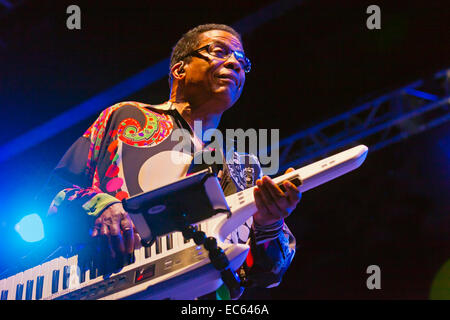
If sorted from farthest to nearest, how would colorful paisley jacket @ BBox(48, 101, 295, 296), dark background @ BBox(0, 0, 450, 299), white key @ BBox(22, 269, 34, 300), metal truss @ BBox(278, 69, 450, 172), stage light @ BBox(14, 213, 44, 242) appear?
metal truss @ BBox(278, 69, 450, 172)
dark background @ BBox(0, 0, 450, 299)
stage light @ BBox(14, 213, 44, 242)
colorful paisley jacket @ BBox(48, 101, 295, 296)
white key @ BBox(22, 269, 34, 300)

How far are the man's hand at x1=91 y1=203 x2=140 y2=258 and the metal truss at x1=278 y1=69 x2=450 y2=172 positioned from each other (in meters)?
4.53

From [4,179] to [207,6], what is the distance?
2218 millimetres

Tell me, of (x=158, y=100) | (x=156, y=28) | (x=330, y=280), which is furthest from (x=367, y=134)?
(x=156, y=28)

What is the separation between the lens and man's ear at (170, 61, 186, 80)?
253 centimetres

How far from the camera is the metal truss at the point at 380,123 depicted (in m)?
5.78

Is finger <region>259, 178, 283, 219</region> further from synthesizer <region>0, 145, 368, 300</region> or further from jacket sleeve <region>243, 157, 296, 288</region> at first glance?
jacket sleeve <region>243, 157, 296, 288</region>

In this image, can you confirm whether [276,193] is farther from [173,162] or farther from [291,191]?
[173,162]

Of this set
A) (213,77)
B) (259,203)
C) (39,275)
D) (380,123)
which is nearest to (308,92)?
(380,123)

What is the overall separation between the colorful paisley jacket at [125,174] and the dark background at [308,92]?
0.82m

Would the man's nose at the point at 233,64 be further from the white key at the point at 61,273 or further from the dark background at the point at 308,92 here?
the dark background at the point at 308,92

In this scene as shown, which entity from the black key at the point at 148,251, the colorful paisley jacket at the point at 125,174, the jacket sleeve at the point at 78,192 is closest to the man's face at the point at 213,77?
the colorful paisley jacket at the point at 125,174

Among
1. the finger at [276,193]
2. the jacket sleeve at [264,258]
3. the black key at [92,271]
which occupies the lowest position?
the jacket sleeve at [264,258]

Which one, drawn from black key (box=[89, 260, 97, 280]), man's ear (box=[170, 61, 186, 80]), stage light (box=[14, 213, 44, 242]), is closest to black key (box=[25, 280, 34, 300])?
black key (box=[89, 260, 97, 280])

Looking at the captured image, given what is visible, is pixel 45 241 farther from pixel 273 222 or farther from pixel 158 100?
pixel 158 100
